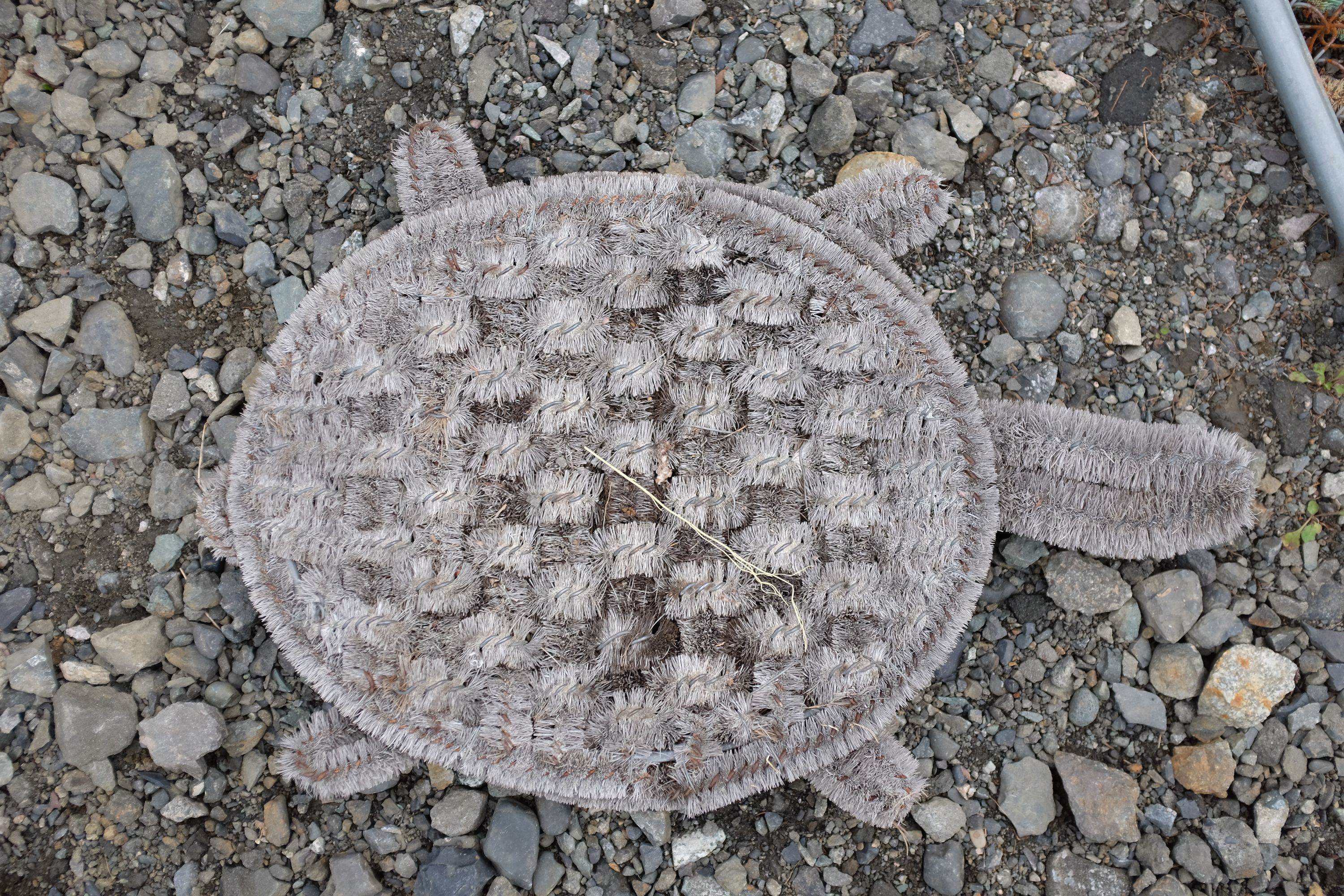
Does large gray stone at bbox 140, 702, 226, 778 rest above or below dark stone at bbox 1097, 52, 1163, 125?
below

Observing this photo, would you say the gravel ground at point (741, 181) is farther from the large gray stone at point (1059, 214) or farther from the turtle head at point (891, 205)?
the turtle head at point (891, 205)

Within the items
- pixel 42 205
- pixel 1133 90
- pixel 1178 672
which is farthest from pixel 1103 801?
pixel 42 205

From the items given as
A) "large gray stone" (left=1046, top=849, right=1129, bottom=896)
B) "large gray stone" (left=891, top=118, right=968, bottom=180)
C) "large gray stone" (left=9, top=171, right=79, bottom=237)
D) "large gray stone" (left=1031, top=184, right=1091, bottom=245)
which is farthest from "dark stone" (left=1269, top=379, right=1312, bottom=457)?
"large gray stone" (left=9, top=171, right=79, bottom=237)

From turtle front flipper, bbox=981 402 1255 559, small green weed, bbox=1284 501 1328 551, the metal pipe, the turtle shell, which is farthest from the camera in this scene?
small green weed, bbox=1284 501 1328 551

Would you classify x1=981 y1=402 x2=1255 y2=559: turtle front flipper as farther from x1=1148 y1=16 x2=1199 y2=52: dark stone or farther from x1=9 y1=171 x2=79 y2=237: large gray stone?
x1=9 y1=171 x2=79 y2=237: large gray stone

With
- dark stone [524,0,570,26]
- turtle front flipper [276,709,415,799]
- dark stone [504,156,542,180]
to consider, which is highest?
dark stone [524,0,570,26]

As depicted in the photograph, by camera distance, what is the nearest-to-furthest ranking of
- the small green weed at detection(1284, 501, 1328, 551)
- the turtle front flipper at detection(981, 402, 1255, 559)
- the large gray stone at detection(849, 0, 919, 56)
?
the turtle front flipper at detection(981, 402, 1255, 559) → the small green weed at detection(1284, 501, 1328, 551) → the large gray stone at detection(849, 0, 919, 56)

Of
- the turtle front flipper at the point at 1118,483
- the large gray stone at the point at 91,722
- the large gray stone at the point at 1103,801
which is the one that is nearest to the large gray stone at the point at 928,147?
the turtle front flipper at the point at 1118,483
